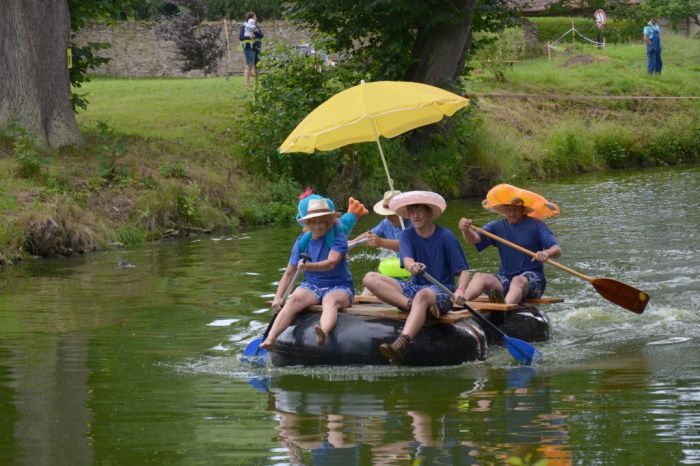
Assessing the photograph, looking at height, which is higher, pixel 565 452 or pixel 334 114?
pixel 334 114

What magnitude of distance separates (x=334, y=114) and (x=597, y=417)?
499cm

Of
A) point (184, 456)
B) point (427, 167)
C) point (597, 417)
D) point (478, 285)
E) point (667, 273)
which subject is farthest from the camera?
point (427, 167)

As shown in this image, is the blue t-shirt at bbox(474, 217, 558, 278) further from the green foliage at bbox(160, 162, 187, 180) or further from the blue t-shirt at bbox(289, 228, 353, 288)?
the green foliage at bbox(160, 162, 187, 180)

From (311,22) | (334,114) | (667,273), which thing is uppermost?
(311,22)

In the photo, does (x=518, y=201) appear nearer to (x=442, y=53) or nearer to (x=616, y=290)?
(x=616, y=290)

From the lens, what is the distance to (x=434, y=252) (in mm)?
11344

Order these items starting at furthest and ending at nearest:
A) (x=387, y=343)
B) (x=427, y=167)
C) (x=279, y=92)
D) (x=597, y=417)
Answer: (x=427, y=167)
(x=279, y=92)
(x=387, y=343)
(x=597, y=417)

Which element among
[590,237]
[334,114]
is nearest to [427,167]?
[590,237]

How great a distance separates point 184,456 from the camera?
7934 millimetres

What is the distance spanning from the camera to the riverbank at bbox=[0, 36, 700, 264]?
19891mm

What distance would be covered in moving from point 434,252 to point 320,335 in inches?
49.7

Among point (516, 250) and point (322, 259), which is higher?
point (322, 259)

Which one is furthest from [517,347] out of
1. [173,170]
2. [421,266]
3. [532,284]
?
[173,170]

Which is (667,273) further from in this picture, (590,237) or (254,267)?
(254,267)
